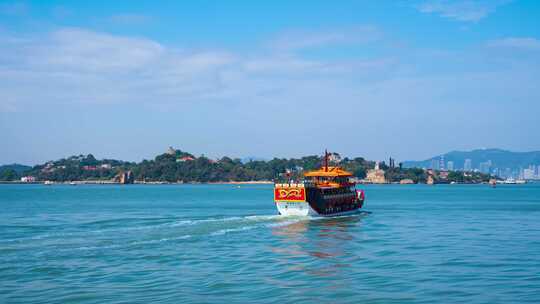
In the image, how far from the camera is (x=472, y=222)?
67.2 m

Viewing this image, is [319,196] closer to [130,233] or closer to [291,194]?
[291,194]

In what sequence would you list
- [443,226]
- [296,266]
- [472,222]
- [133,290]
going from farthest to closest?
[472,222], [443,226], [296,266], [133,290]

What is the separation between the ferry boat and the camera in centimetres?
6662

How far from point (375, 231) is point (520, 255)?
58.9 ft

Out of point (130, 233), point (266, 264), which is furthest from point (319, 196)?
point (266, 264)

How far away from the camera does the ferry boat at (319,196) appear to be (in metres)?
66.6

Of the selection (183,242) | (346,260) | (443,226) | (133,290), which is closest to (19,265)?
(133,290)

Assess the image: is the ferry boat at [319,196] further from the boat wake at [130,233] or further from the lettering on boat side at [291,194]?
the boat wake at [130,233]

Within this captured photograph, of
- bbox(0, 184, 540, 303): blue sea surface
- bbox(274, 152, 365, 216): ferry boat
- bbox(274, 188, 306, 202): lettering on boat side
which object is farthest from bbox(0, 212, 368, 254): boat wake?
bbox(274, 188, 306, 202): lettering on boat side

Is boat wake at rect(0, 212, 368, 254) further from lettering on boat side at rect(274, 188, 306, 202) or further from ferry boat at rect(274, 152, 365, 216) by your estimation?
lettering on boat side at rect(274, 188, 306, 202)

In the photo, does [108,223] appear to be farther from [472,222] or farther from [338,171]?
[472,222]

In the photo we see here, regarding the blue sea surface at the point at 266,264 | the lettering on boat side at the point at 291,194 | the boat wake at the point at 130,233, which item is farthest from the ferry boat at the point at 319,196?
the blue sea surface at the point at 266,264

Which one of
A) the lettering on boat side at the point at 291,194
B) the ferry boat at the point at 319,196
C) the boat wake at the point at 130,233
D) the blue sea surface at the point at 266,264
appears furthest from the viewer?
the ferry boat at the point at 319,196

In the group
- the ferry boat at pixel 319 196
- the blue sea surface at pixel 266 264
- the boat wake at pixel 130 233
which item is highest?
the ferry boat at pixel 319 196
